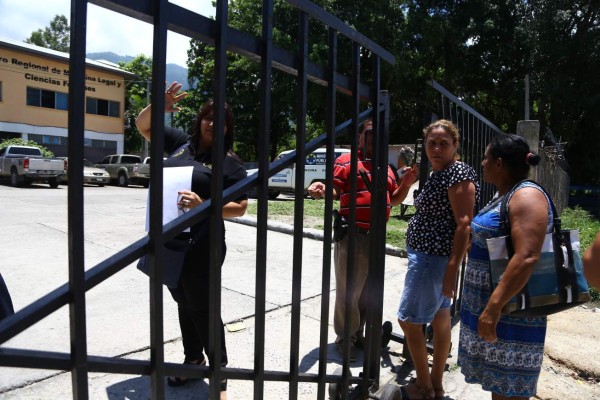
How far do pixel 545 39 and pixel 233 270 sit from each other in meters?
19.4

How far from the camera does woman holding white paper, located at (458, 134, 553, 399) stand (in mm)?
2273

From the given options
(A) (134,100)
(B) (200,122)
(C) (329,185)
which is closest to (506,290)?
(C) (329,185)

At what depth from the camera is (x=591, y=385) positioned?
3639 millimetres

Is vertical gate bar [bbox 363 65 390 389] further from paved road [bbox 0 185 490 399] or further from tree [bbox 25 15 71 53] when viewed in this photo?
tree [bbox 25 15 71 53]

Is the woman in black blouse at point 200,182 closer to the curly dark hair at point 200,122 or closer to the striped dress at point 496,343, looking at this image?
the curly dark hair at point 200,122

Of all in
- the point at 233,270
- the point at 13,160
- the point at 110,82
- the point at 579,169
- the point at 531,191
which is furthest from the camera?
the point at 110,82

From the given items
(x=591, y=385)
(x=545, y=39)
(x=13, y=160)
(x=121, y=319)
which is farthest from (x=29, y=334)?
(x=545, y=39)

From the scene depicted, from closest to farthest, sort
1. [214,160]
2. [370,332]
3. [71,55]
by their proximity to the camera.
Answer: [71,55], [214,160], [370,332]

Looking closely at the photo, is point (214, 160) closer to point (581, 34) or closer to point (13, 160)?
point (13, 160)

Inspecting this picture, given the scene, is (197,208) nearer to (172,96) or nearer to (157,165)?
(157,165)

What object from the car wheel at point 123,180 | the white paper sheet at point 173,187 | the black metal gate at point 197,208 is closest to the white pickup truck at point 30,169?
the car wheel at point 123,180

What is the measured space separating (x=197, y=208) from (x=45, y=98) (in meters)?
31.3

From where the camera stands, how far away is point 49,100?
28.8 meters

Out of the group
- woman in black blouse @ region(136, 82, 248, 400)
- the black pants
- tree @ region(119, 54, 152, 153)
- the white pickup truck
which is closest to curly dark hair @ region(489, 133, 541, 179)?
woman in black blouse @ region(136, 82, 248, 400)
